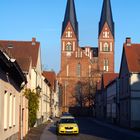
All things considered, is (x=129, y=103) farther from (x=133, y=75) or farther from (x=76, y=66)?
(x=76, y=66)

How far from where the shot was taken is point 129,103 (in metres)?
46.5

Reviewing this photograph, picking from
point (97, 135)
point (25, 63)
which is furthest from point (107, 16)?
point (25, 63)

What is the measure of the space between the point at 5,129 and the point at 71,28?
113 metres

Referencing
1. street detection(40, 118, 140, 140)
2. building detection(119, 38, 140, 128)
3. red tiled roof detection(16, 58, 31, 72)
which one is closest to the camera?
street detection(40, 118, 140, 140)

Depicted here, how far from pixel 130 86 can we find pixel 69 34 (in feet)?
280

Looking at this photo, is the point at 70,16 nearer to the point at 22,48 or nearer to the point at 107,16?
the point at 107,16

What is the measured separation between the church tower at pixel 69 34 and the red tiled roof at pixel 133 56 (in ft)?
245

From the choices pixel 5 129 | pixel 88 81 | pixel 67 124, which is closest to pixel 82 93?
pixel 88 81

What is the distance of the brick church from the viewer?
120 meters

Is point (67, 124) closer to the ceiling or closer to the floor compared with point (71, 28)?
closer to the floor

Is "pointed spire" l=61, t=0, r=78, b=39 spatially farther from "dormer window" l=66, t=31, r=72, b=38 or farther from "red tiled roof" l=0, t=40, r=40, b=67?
"red tiled roof" l=0, t=40, r=40, b=67

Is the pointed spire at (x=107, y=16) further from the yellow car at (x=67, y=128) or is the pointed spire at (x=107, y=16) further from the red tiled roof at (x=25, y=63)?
the red tiled roof at (x=25, y=63)

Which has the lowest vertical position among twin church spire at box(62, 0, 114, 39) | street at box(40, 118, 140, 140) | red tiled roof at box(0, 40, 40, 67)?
street at box(40, 118, 140, 140)

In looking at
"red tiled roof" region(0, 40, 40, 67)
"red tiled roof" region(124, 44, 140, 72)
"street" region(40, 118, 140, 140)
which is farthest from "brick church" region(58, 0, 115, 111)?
"street" region(40, 118, 140, 140)
